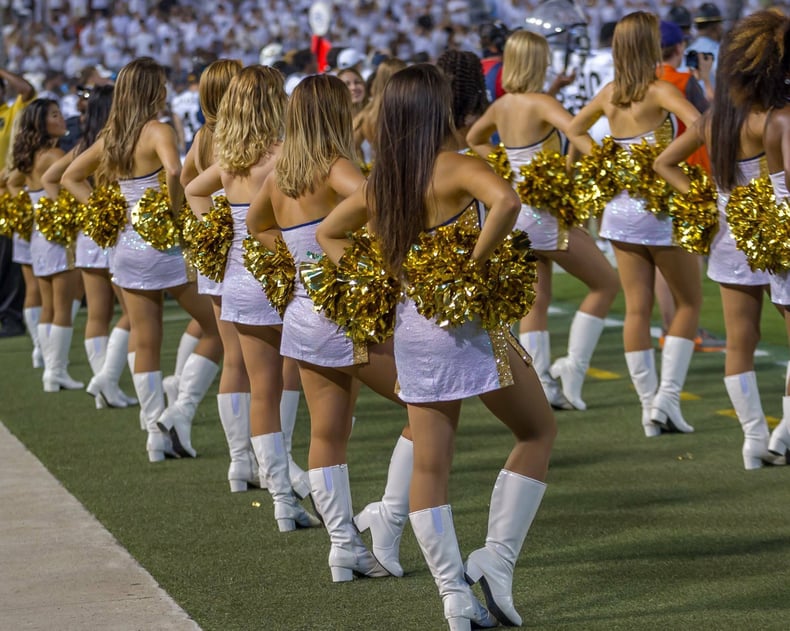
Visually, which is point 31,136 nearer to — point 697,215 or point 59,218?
point 59,218

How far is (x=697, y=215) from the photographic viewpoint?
6422 mm

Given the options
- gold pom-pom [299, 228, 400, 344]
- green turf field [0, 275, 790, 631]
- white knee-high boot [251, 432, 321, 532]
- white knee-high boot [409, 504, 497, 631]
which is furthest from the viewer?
white knee-high boot [251, 432, 321, 532]

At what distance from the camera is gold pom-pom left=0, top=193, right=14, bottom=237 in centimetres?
1015

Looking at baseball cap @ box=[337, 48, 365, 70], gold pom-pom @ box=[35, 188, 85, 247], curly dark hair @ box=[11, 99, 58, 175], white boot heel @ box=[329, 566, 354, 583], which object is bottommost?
white boot heel @ box=[329, 566, 354, 583]

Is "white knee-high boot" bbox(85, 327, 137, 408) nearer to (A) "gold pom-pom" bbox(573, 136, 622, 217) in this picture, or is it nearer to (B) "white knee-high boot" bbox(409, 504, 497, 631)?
(A) "gold pom-pom" bbox(573, 136, 622, 217)

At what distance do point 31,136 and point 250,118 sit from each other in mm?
4420

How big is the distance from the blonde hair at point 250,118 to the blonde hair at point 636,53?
2105 mm

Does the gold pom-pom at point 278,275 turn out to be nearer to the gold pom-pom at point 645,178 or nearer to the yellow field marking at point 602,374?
the gold pom-pom at point 645,178

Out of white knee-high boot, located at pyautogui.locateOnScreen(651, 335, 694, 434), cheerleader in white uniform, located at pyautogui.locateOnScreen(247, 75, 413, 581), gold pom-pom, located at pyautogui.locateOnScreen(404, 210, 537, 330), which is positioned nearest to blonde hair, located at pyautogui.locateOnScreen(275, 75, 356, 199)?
cheerleader in white uniform, located at pyautogui.locateOnScreen(247, 75, 413, 581)

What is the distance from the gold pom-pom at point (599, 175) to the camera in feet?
23.9

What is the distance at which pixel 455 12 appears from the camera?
1076 inches

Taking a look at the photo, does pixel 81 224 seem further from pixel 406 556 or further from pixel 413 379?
pixel 413 379

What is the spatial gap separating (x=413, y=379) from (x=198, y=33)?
911 inches

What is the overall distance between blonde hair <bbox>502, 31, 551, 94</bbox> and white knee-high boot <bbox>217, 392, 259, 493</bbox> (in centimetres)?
254
